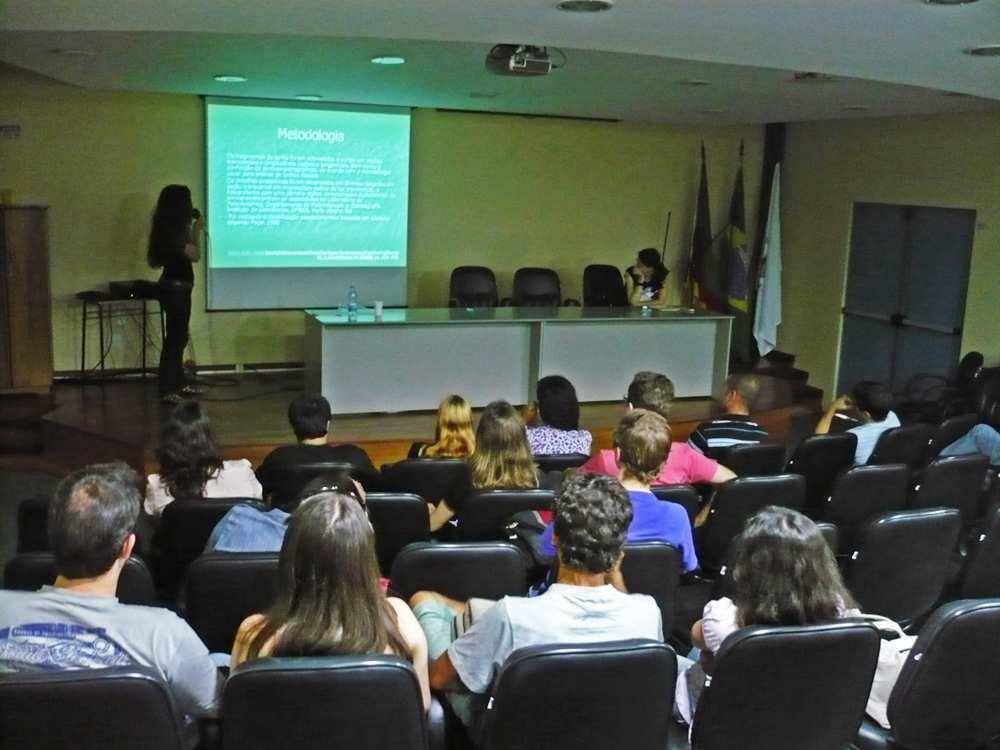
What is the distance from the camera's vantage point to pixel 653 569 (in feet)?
9.13

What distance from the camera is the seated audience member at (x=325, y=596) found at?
1935mm

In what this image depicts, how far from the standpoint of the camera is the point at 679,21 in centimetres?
379

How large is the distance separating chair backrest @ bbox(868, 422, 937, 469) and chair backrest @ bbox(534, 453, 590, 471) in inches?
57.1

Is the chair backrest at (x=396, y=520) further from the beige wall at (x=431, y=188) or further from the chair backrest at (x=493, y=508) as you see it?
the beige wall at (x=431, y=188)

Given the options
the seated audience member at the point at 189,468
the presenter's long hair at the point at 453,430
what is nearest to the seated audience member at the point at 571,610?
the seated audience member at the point at 189,468

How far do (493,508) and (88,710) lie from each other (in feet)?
5.31

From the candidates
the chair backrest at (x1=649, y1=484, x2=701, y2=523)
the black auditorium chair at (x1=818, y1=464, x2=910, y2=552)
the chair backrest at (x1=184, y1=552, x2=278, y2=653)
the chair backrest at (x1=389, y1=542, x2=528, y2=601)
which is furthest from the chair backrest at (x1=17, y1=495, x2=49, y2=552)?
the black auditorium chair at (x1=818, y1=464, x2=910, y2=552)

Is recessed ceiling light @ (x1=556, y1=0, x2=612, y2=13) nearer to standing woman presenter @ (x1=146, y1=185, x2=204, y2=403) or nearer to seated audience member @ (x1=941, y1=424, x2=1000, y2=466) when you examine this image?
seated audience member @ (x1=941, y1=424, x2=1000, y2=466)

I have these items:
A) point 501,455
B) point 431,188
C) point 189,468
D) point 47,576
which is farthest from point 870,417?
point 431,188

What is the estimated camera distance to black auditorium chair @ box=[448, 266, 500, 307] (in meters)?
8.29

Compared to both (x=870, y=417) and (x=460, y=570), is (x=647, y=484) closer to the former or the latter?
(x=460, y=570)

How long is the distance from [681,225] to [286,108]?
13.7 ft

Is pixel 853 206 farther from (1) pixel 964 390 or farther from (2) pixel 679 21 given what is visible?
(2) pixel 679 21

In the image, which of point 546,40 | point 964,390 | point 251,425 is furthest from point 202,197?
point 964,390
